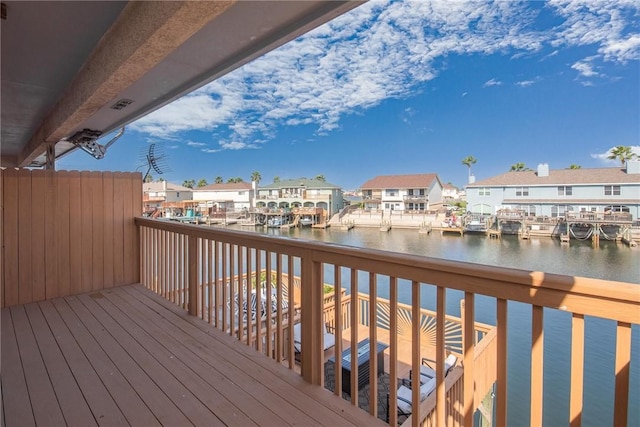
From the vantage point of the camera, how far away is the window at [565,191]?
53.7 feet

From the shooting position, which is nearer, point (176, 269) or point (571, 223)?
point (176, 269)

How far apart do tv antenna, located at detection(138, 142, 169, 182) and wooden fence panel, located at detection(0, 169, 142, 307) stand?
133 inches

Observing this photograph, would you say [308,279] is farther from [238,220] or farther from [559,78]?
[559,78]


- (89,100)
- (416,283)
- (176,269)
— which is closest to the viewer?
(416,283)

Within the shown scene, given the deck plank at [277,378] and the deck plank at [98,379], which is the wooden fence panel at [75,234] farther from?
the deck plank at [277,378]

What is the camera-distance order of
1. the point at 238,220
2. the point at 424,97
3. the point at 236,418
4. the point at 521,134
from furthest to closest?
the point at 521,134 → the point at 424,97 → the point at 238,220 → the point at 236,418

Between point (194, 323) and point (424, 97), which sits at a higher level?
point (424, 97)

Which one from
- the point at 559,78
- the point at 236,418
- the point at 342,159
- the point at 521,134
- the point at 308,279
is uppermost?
the point at 559,78

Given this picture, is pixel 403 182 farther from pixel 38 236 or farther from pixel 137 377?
pixel 137 377

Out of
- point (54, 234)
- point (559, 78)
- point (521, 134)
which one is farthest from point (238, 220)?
point (559, 78)

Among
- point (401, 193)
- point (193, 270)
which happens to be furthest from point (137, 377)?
point (401, 193)

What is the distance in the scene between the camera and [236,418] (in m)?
1.56

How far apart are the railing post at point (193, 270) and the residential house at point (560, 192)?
17.4 metres

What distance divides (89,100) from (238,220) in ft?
34.5
